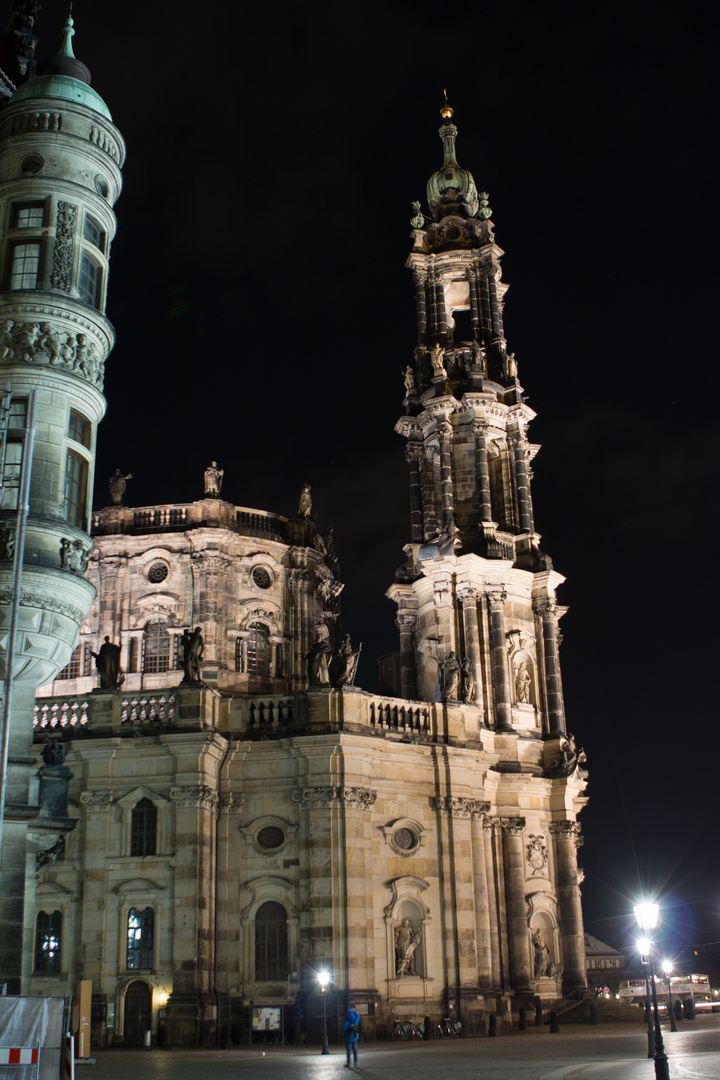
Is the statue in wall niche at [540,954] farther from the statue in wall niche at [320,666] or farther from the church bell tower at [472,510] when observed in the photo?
the statue in wall niche at [320,666]

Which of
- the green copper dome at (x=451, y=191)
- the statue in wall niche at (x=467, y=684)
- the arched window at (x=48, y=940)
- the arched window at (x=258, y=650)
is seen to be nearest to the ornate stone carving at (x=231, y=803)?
the arched window at (x=48, y=940)

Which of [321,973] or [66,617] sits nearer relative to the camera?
[66,617]

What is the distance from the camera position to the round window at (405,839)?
3888 centimetres

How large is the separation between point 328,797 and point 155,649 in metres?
15.8

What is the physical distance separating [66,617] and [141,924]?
16.8m

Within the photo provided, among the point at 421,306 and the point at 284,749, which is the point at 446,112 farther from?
the point at 284,749

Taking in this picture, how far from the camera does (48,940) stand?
3531 centimetres

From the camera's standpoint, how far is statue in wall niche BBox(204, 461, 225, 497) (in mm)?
52125

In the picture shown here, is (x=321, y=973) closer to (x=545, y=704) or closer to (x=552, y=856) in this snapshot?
(x=552, y=856)

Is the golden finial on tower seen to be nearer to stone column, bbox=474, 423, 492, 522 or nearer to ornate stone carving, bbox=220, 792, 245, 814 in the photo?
stone column, bbox=474, 423, 492, 522

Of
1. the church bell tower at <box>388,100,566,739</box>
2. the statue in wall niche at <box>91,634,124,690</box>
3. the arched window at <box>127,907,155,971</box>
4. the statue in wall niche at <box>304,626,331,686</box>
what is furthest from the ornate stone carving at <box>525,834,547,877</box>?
the statue in wall niche at <box>91,634,124,690</box>

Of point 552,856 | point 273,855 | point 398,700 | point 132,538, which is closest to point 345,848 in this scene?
point 273,855

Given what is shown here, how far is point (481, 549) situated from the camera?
164 ft

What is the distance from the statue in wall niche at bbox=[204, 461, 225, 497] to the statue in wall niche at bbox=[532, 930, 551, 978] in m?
24.5
